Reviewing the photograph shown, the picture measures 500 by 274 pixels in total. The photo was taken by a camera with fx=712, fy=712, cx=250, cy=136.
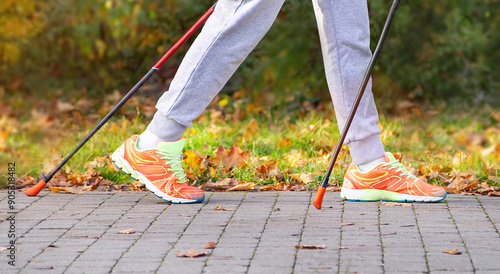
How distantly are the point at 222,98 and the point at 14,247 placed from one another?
15.3 ft

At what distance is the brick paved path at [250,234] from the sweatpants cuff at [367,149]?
235 millimetres

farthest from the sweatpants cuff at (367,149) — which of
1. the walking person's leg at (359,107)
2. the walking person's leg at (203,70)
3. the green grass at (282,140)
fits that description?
the walking person's leg at (203,70)

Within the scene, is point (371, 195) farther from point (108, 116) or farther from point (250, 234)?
point (108, 116)

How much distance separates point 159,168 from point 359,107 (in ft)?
3.25

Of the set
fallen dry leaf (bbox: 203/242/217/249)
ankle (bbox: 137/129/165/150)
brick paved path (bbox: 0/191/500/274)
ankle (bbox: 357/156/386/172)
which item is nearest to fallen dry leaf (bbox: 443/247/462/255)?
brick paved path (bbox: 0/191/500/274)

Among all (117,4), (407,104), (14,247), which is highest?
(117,4)

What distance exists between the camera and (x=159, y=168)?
335 centimetres

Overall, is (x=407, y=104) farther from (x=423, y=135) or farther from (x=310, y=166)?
(x=310, y=166)

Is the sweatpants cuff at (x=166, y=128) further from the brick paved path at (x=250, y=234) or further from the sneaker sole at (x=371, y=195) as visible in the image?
the sneaker sole at (x=371, y=195)

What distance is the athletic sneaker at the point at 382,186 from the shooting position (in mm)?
3424

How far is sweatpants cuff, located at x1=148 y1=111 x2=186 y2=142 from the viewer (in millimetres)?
3299

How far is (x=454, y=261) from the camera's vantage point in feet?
7.69

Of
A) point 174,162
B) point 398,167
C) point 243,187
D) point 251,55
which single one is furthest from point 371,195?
point 251,55

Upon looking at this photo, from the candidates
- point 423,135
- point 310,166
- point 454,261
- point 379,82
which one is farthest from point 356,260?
point 379,82
